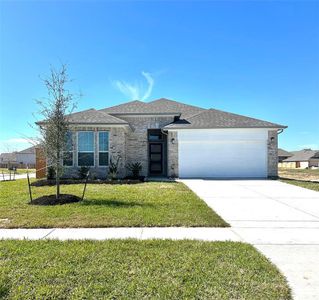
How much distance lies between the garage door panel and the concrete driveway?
6735mm

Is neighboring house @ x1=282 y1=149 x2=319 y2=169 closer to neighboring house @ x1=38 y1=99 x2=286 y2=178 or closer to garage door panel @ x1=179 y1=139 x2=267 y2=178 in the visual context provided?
garage door panel @ x1=179 y1=139 x2=267 y2=178

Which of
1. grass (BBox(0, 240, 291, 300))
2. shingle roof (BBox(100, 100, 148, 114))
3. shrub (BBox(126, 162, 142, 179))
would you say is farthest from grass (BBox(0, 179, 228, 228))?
shingle roof (BBox(100, 100, 148, 114))

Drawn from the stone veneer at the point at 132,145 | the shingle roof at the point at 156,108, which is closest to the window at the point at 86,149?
the stone veneer at the point at 132,145

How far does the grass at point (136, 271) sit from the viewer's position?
2908mm

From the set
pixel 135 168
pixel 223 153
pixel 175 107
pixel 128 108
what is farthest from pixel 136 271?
pixel 175 107

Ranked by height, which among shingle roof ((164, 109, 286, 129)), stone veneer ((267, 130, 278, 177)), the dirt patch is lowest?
the dirt patch

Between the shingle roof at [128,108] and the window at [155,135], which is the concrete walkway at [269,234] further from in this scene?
the shingle roof at [128,108]

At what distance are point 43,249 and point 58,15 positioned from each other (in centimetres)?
1006

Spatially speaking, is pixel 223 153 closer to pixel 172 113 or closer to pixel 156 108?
pixel 172 113

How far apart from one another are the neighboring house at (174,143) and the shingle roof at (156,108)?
2.8 inches

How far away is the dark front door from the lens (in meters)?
19.1

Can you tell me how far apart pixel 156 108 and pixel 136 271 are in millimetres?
16616

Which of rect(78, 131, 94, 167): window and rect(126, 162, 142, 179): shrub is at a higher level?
rect(78, 131, 94, 167): window

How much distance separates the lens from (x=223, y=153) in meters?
17.1
